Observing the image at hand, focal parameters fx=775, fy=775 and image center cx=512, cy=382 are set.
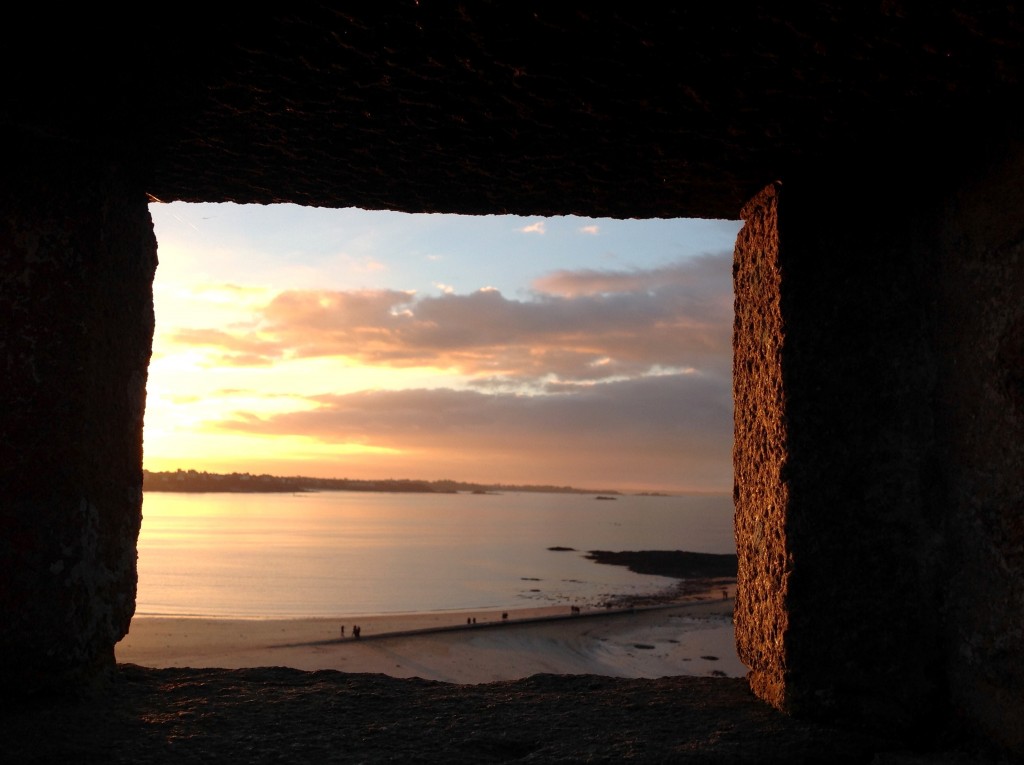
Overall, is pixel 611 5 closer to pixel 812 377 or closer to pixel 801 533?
pixel 812 377

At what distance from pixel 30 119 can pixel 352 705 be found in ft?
5.76

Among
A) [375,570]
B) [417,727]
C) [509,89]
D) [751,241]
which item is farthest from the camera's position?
[375,570]

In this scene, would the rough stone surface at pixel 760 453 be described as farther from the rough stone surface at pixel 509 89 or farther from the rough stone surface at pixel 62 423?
the rough stone surface at pixel 62 423

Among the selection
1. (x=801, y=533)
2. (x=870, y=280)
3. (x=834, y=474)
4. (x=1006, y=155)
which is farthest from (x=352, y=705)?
(x=1006, y=155)

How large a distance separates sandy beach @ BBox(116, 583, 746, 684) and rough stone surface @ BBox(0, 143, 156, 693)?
15.1 m

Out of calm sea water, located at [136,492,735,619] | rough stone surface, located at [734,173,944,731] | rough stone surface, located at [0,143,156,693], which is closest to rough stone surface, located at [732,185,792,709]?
rough stone surface, located at [734,173,944,731]

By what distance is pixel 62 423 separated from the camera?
2.05m

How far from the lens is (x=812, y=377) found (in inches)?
83.2

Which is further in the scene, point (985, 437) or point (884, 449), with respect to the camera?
point (884, 449)

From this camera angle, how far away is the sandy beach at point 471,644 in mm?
17656

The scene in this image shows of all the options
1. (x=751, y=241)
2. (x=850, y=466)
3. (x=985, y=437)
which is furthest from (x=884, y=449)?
(x=751, y=241)

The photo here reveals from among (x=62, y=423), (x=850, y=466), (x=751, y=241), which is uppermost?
Answer: (x=751, y=241)

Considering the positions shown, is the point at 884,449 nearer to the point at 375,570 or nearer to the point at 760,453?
the point at 760,453

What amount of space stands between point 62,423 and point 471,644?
19160mm
